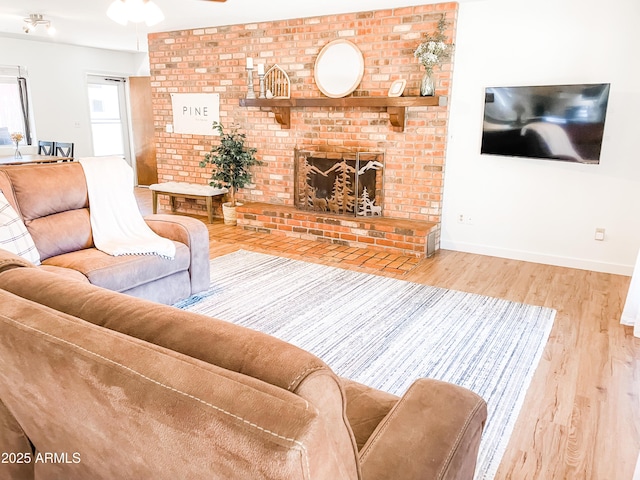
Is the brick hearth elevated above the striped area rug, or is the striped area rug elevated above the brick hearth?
the brick hearth

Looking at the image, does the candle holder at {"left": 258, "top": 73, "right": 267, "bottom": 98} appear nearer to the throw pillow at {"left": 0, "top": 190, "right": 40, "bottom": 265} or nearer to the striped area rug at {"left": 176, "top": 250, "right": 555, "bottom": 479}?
the striped area rug at {"left": 176, "top": 250, "right": 555, "bottom": 479}

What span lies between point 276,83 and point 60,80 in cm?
435

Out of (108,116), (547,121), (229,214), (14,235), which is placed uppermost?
(108,116)

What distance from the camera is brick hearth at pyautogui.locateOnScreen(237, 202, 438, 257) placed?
14.8 feet

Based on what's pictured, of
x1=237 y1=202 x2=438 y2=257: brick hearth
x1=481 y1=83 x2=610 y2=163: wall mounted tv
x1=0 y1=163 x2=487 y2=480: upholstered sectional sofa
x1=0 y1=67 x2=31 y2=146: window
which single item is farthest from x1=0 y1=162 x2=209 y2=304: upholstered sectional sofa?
x1=0 y1=67 x2=31 y2=146: window

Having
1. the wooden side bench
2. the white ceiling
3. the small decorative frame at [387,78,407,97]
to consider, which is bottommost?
the wooden side bench

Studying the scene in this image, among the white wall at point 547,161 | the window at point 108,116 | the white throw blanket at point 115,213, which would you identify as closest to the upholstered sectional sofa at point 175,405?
the white throw blanket at point 115,213

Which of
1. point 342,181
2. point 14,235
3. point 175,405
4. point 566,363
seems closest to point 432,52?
point 342,181

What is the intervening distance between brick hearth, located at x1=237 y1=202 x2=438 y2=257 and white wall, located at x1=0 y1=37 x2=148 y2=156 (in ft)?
13.7

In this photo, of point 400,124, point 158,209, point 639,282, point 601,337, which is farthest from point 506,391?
point 158,209

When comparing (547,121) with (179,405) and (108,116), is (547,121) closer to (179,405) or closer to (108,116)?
(179,405)

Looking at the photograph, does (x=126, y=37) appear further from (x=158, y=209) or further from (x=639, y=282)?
(x=639, y=282)

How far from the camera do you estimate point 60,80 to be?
7586 millimetres

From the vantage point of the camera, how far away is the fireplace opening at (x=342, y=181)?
4.89 m
